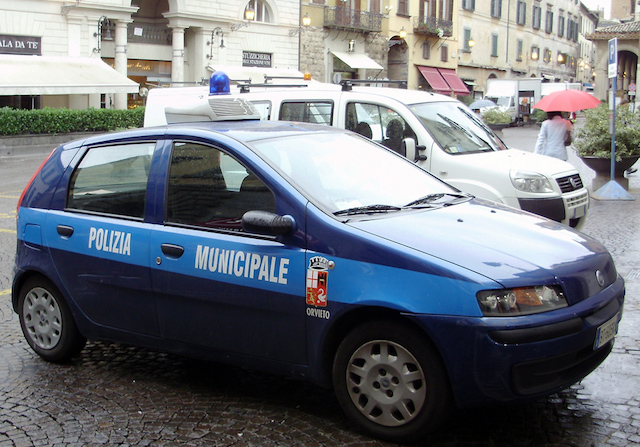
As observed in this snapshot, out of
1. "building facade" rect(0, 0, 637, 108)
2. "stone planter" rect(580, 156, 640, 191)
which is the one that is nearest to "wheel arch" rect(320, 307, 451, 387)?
"stone planter" rect(580, 156, 640, 191)

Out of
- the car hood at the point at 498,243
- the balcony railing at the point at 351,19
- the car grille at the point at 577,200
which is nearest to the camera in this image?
the car hood at the point at 498,243

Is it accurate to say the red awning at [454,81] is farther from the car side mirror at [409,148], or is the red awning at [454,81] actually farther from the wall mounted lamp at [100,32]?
the car side mirror at [409,148]

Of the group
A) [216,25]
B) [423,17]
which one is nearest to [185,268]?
[216,25]

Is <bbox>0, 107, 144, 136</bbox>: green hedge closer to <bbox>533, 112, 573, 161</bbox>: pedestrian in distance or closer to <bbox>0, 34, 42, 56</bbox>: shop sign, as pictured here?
<bbox>0, 34, 42, 56</bbox>: shop sign

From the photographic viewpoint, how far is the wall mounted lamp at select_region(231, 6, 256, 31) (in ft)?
112

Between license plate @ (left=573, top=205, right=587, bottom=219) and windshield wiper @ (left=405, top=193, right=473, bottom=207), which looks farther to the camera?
license plate @ (left=573, top=205, right=587, bottom=219)

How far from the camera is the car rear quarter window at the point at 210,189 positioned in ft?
13.8

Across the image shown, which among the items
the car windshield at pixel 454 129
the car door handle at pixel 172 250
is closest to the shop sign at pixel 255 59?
the car windshield at pixel 454 129

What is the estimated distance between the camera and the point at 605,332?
3.82m

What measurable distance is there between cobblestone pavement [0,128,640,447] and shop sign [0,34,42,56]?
2471cm

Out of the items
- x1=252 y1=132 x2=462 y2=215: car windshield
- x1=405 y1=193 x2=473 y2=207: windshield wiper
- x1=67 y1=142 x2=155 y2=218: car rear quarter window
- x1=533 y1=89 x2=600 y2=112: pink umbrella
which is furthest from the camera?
x1=533 y1=89 x2=600 y2=112: pink umbrella

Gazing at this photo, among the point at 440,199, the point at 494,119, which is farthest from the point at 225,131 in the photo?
the point at 494,119

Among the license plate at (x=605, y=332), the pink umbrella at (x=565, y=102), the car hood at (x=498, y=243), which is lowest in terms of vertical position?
the license plate at (x=605, y=332)

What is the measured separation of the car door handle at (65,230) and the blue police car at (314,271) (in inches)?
0.4
